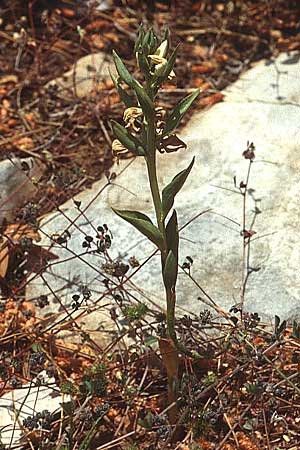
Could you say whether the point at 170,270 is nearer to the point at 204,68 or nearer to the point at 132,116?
the point at 132,116

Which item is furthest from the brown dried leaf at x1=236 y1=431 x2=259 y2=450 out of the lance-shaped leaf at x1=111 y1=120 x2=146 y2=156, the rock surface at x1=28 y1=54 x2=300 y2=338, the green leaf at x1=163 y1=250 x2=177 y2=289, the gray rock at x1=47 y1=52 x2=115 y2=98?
the gray rock at x1=47 y1=52 x2=115 y2=98

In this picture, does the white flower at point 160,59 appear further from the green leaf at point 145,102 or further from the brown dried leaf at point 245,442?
the brown dried leaf at point 245,442

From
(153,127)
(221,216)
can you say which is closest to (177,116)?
(153,127)

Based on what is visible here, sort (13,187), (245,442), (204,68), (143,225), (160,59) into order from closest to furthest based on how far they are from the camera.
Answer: (160,59) → (143,225) → (245,442) → (13,187) → (204,68)

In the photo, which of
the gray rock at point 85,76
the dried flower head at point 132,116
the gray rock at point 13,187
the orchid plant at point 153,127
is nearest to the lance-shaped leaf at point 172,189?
the orchid plant at point 153,127

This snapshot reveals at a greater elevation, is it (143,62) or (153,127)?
(143,62)

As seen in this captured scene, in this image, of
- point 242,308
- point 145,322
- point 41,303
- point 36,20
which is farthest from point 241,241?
point 36,20

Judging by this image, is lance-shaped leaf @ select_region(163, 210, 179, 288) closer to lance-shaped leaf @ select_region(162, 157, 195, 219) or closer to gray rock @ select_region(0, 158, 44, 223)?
lance-shaped leaf @ select_region(162, 157, 195, 219)
